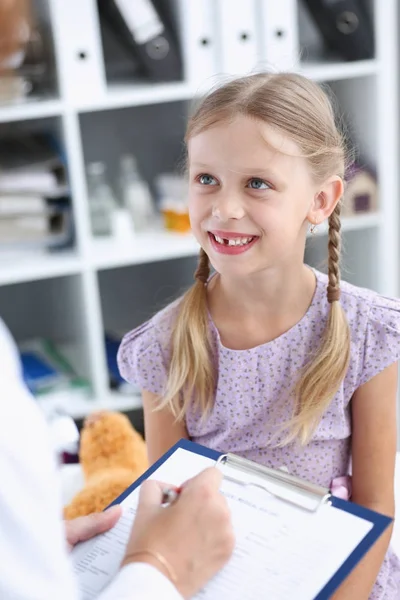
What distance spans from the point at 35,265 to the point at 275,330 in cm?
99

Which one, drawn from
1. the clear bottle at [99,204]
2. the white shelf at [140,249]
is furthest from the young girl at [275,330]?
the clear bottle at [99,204]

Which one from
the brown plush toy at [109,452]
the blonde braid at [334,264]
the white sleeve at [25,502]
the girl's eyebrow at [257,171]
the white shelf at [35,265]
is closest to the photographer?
the white sleeve at [25,502]

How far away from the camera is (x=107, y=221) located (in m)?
2.17

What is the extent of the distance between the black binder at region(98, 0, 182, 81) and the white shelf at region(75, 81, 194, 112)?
1.4 inches

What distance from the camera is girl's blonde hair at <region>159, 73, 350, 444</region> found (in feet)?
3.53

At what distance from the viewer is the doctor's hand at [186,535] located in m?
0.81

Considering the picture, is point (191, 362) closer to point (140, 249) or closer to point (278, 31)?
point (140, 249)

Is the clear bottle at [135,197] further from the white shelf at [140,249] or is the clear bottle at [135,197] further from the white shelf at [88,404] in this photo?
the white shelf at [88,404]

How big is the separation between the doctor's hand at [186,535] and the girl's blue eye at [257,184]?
0.38 metres

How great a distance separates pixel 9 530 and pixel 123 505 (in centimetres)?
36

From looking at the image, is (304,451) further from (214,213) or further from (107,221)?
(107,221)

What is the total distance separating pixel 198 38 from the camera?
78.7 inches

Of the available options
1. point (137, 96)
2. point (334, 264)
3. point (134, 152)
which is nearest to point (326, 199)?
point (334, 264)

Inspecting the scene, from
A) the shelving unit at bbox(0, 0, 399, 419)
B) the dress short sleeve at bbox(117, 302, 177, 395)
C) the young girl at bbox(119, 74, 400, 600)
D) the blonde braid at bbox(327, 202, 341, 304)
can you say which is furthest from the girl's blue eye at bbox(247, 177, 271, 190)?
the shelving unit at bbox(0, 0, 399, 419)
